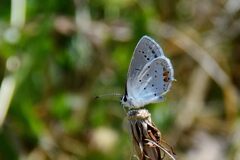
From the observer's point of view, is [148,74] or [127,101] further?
[148,74]

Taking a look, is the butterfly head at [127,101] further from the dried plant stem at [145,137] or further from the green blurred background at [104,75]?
the green blurred background at [104,75]

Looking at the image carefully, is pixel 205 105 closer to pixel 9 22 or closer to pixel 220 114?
pixel 220 114

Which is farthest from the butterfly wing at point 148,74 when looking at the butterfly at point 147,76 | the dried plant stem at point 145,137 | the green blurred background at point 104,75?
the green blurred background at point 104,75

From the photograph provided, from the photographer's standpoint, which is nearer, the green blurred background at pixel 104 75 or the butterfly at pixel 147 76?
the butterfly at pixel 147 76

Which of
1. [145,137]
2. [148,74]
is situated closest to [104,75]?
[148,74]

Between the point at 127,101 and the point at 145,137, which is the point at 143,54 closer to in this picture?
the point at 127,101
